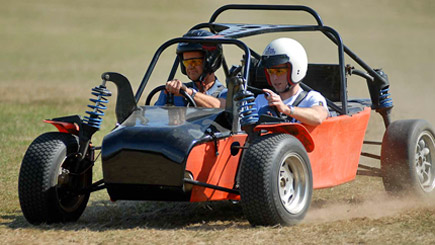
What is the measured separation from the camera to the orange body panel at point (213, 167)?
7094mm

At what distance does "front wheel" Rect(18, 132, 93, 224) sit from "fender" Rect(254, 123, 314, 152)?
1725 mm

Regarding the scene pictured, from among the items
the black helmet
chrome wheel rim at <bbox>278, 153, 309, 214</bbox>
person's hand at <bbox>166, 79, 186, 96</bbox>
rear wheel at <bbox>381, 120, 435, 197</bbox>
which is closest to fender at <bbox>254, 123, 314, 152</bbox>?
chrome wheel rim at <bbox>278, 153, 309, 214</bbox>

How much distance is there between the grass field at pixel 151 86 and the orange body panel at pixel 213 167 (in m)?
0.29

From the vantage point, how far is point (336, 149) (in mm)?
8039

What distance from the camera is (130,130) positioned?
712 centimetres

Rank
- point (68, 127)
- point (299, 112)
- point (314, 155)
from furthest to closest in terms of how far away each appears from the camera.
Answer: point (68, 127), point (314, 155), point (299, 112)

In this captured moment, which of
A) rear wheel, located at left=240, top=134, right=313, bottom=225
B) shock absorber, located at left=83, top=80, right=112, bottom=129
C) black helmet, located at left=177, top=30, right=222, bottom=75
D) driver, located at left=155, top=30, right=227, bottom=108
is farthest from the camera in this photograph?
black helmet, located at left=177, top=30, right=222, bottom=75

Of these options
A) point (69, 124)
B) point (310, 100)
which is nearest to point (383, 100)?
point (310, 100)

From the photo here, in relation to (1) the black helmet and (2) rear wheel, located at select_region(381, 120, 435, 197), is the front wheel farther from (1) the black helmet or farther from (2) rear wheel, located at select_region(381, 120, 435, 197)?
(2) rear wheel, located at select_region(381, 120, 435, 197)

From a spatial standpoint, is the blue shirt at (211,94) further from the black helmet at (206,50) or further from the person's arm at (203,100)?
the person's arm at (203,100)

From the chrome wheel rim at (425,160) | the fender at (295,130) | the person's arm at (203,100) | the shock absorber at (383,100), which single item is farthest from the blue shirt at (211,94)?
the chrome wheel rim at (425,160)

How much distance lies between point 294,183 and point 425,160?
98.8 inches

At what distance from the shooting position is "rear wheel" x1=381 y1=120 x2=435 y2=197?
347 inches

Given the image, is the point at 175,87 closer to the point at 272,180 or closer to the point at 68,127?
the point at 68,127
